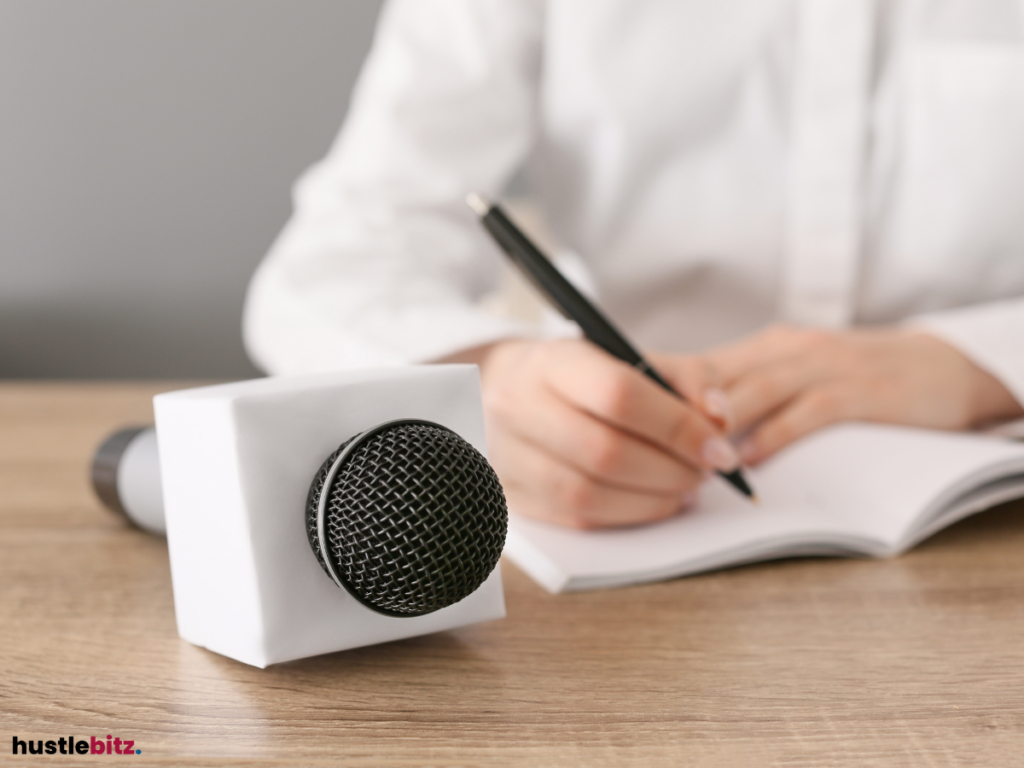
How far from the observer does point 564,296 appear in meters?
0.53

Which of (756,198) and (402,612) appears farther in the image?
(756,198)

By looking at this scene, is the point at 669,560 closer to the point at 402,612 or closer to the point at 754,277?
the point at 402,612

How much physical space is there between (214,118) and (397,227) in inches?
48.0

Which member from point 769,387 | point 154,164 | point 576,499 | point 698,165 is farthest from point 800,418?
point 154,164

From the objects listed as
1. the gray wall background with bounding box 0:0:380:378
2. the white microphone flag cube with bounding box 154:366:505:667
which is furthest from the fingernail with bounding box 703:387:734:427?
the gray wall background with bounding box 0:0:380:378

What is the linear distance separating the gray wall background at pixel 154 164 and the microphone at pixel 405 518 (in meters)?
1.76

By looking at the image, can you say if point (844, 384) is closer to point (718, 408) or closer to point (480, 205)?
point (718, 408)

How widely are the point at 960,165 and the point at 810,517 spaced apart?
517 millimetres

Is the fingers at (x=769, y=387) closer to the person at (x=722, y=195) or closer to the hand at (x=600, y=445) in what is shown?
the person at (x=722, y=195)

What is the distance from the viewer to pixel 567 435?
1.80ft

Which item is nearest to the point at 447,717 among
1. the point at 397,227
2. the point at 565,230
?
the point at 397,227

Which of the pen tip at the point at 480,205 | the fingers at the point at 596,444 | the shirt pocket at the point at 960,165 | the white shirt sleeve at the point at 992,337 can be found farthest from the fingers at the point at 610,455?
the shirt pocket at the point at 960,165

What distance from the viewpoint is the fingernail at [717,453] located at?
54 cm

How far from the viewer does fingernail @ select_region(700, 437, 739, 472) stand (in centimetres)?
54
